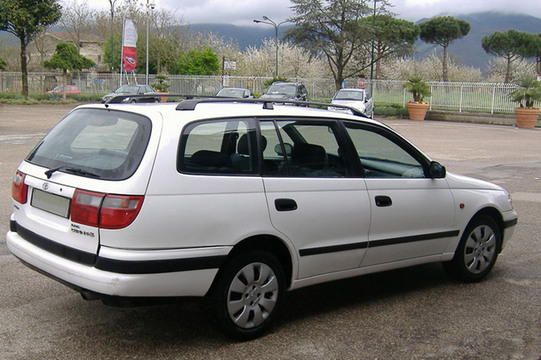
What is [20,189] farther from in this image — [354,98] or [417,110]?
[417,110]

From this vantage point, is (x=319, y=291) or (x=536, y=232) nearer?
(x=319, y=291)

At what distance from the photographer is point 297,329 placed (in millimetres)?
4355

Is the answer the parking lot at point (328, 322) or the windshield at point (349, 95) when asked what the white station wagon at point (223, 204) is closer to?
the parking lot at point (328, 322)

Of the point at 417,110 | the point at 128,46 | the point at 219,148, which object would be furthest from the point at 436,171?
the point at 128,46

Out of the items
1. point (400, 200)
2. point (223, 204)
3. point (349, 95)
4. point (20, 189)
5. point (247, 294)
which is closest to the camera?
point (223, 204)

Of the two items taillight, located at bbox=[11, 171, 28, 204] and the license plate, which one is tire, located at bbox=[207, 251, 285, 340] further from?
taillight, located at bbox=[11, 171, 28, 204]

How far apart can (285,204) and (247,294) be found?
659 mm

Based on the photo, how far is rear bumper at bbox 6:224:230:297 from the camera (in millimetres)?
3546

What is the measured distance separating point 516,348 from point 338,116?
2120 mm

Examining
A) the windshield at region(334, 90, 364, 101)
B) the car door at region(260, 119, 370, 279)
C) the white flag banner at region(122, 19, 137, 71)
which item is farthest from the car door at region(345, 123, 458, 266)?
the white flag banner at region(122, 19, 137, 71)

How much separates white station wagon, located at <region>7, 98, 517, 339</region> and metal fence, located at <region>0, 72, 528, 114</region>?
97.7 ft

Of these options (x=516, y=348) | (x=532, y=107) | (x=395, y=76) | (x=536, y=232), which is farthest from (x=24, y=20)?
(x=395, y=76)

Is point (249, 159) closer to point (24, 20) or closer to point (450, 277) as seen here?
point (450, 277)

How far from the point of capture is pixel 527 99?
99.0ft
